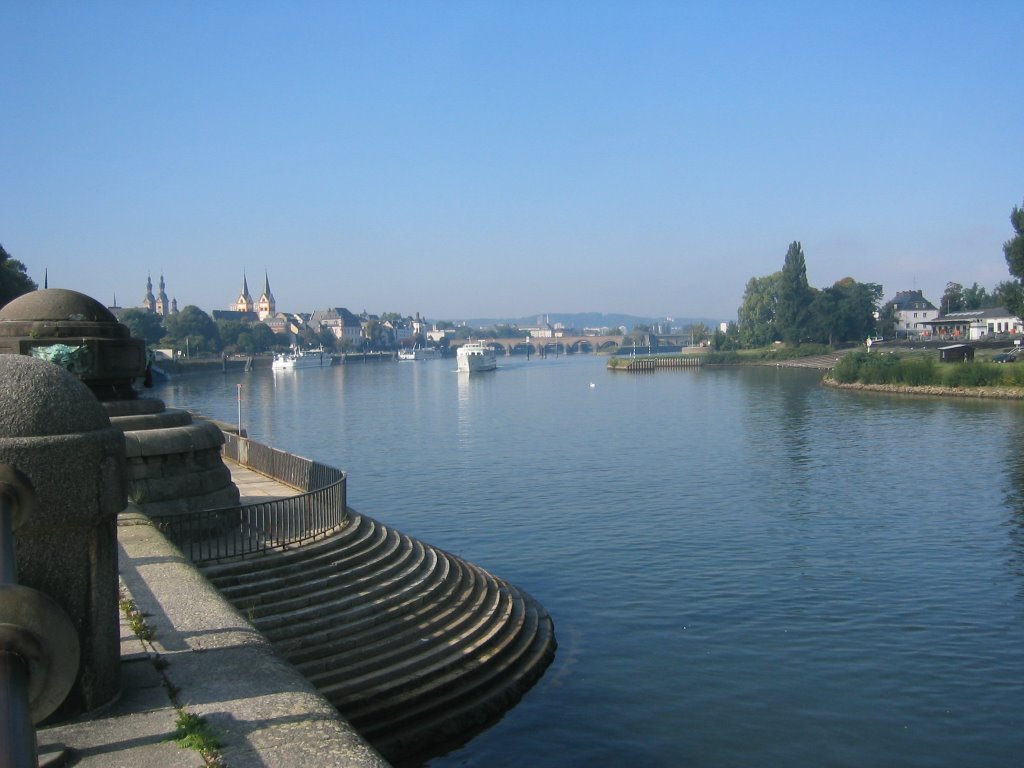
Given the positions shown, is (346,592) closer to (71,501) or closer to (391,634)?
(391,634)

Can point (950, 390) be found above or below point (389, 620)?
below

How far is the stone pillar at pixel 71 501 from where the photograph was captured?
24.5 feet

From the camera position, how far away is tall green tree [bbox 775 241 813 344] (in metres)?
165

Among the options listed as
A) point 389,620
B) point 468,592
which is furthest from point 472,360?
point 389,620

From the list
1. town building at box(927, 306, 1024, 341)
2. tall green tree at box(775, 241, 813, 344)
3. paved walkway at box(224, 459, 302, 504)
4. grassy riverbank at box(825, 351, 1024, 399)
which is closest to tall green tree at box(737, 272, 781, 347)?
tall green tree at box(775, 241, 813, 344)

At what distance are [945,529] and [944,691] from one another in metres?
14.9

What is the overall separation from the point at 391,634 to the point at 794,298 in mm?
159821

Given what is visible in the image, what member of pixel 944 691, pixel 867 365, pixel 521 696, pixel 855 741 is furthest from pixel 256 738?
pixel 867 365

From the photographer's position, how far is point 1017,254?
9700cm

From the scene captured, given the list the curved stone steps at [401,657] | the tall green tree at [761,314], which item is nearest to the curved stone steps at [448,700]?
the curved stone steps at [401,657]

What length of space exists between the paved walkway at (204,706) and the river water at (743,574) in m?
6.81

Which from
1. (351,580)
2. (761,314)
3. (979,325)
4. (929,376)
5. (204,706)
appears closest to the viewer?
(204,706)

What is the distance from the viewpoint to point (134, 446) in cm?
1894

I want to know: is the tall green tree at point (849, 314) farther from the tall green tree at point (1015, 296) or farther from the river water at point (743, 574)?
the river water at point (743, 574)
